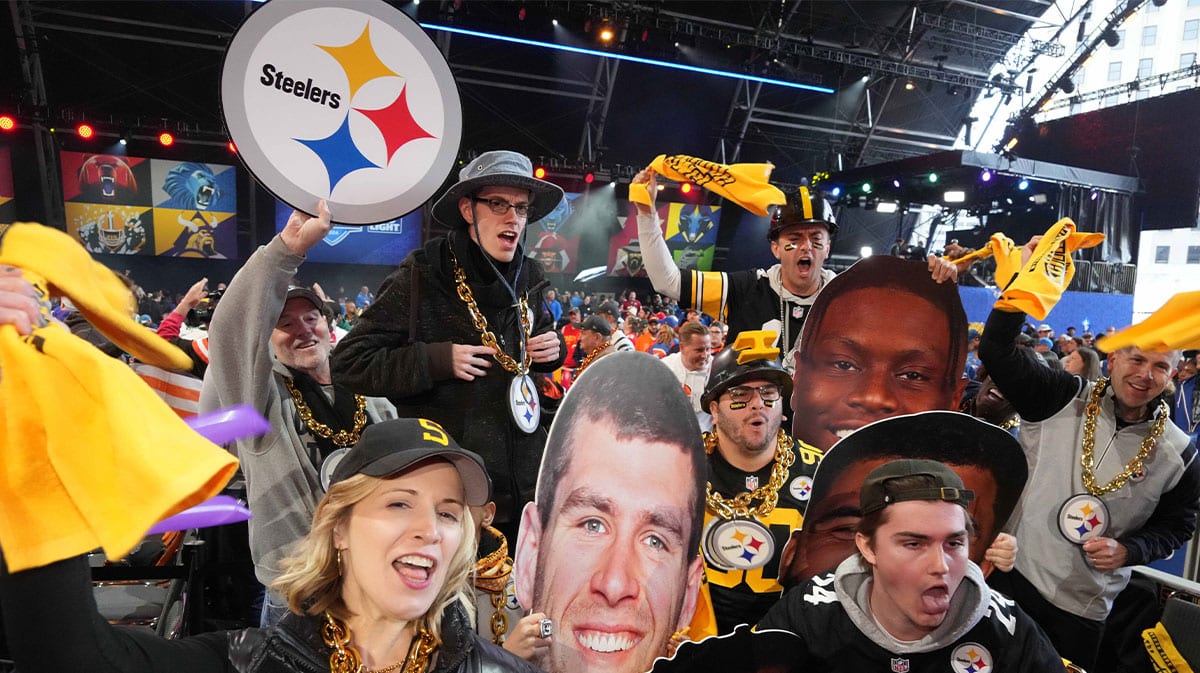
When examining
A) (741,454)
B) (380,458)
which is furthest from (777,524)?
(380,458)

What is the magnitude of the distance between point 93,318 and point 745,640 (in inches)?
64.4

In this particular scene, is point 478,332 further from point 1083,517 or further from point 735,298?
point 1083,517

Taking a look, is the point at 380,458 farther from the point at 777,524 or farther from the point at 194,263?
the point at 194,263

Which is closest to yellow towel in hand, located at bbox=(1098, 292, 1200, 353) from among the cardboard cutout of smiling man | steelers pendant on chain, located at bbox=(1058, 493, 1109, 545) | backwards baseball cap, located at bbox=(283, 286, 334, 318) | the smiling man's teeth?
the cardboard cutout of smiling man

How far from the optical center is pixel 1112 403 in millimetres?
2607

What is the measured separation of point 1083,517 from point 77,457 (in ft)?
9.86

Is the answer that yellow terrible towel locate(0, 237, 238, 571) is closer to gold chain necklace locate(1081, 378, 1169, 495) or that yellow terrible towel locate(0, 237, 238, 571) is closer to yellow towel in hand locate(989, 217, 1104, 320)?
yellow towel in hand locate(989, 217, 1104, 320)

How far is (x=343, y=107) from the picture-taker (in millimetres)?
1745

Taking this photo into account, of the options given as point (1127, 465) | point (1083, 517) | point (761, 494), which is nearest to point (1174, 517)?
point (1127, 465)

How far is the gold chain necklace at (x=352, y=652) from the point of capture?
4.73 feet

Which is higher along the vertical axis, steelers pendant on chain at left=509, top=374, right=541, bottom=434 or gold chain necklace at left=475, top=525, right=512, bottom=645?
steelers pendant on chain at left=509, top=374, right=541, bottom=434

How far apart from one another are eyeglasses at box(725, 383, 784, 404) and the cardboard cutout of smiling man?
335mm

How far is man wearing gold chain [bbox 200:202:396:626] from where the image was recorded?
5.78 ft

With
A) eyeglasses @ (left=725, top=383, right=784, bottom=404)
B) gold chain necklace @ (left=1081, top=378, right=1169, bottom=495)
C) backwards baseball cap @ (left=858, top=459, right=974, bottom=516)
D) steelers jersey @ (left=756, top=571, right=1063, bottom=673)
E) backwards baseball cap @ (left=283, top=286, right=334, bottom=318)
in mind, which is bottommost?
steelers jersey @ (left=756, top=571, right=1063, bottom=673)
